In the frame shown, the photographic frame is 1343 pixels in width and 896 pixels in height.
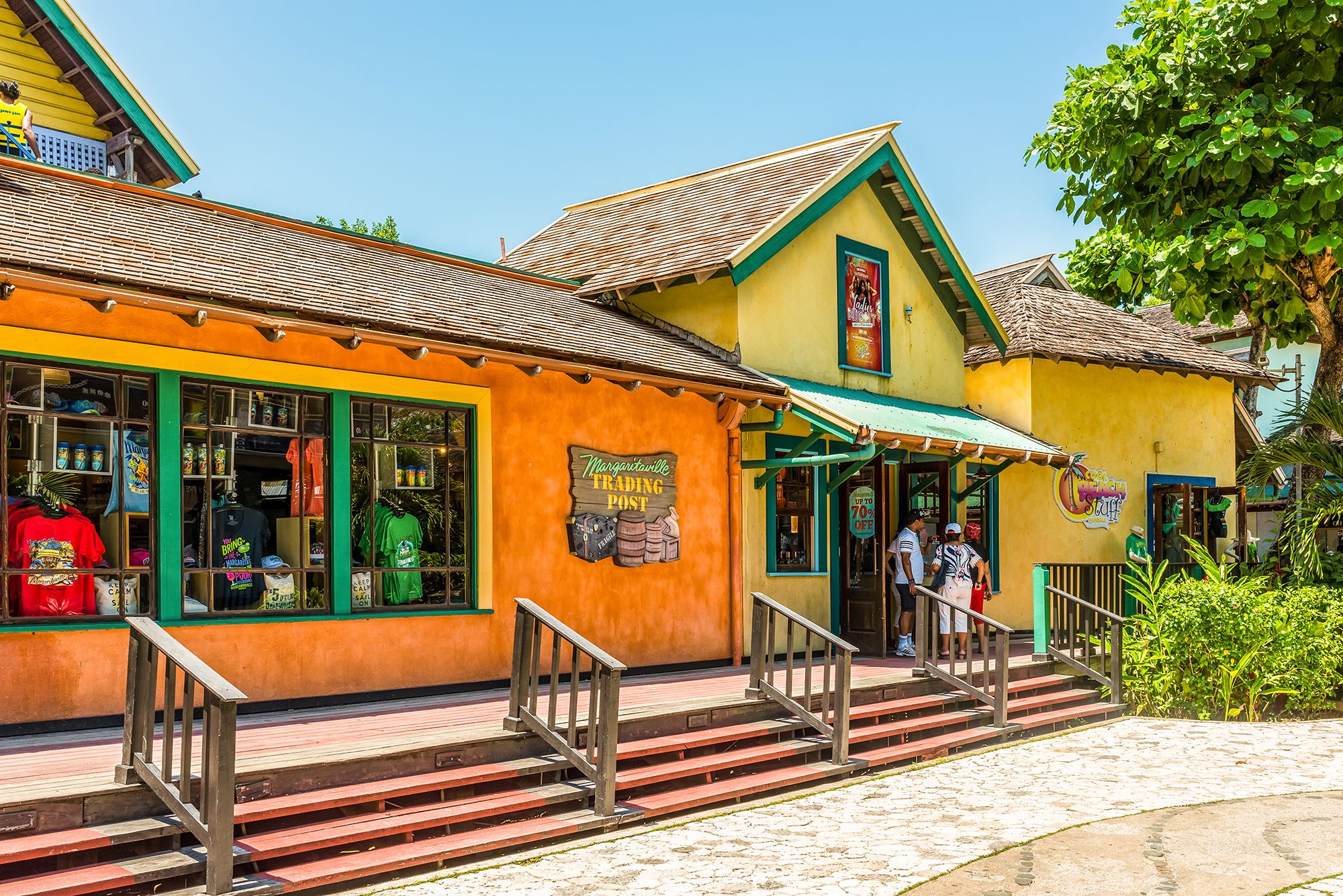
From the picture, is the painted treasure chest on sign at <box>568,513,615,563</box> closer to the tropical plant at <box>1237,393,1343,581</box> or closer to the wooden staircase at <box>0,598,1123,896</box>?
the wooden staircase at <box>0,598,1123,896</box>

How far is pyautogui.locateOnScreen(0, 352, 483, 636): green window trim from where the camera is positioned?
28.2ft

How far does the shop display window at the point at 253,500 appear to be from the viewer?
9.04 metres

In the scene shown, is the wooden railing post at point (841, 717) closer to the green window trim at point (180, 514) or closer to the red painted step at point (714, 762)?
the red painted step at point (714, 762)

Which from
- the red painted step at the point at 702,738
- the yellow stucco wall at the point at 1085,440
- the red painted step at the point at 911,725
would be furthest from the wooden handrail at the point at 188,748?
the yellow stucco wall at the point at 1085,440

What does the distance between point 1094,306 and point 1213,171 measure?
608 centimetres

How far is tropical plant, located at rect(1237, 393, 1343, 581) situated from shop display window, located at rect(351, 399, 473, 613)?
30.7ft

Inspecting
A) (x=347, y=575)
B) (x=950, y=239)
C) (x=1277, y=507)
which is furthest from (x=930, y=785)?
(x=1277, y=507)

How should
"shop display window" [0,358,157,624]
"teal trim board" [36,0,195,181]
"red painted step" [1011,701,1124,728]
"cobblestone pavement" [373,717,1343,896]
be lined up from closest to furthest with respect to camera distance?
"cobblestone pavement" [373,717,1343,896]
"shop display window" [0,358,157,624]
"red painted step" [1011,701,1124,728]
"teal trim board" [36,0,195,181]

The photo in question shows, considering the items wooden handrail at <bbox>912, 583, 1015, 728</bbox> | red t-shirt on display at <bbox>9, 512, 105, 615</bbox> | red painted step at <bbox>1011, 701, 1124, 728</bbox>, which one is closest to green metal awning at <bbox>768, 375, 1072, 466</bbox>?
wooden handrail at <bbox>912, 583, 1015, 728</bbox>

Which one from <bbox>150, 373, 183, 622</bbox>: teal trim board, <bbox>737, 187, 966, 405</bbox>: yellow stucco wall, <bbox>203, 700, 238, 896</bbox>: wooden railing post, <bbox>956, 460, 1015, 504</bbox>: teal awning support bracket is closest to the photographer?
<bbox>203, 700, 238, 896</bbox>: wooden railing post

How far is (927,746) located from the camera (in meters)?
10.3

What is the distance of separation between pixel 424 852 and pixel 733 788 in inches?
99.6

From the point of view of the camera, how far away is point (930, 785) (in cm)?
914

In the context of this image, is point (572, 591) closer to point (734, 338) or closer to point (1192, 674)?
point (734, 338)
